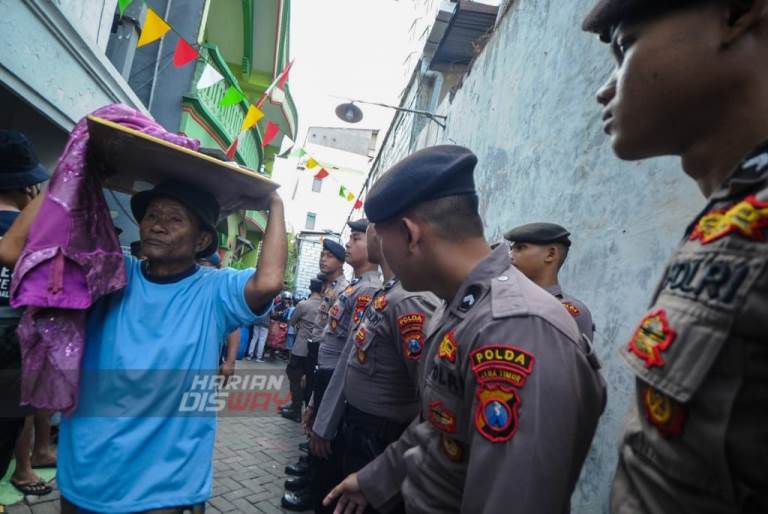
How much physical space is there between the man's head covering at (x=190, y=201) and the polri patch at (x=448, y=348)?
1296 millimetres

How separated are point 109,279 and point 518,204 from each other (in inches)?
143

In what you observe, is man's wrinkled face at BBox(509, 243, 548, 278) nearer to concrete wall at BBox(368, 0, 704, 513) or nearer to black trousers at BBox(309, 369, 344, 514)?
concrete wall at BBox(368, 0, 704, 513)

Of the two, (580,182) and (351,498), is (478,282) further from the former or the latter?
(580,182)

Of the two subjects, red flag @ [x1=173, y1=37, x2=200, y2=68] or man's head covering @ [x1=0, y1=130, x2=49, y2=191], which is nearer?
man's head covering @ [x1=0, y1=130, x2=49, y2=191]

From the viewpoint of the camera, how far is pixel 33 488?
10.1 ft

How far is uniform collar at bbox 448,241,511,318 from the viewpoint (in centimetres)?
131

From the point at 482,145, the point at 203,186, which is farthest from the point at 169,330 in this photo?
the point at 482,145

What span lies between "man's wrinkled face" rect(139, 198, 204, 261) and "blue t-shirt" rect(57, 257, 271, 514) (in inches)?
5.6

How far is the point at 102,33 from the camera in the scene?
4.61 metres

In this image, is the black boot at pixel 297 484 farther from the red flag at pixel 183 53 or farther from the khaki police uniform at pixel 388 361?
the red flag at pixel 183 53

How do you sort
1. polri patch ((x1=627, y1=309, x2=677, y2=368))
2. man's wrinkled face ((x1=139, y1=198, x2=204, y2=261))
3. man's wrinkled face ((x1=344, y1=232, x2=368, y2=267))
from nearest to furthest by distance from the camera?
polri patch ((x1=627, y1=309, x2=677, y2=368)) < man's wrinkled face ((x1=139, y1=198, x2=204, y2=261)) < man's wrinkled face ((x1=344, y1=232, x2=368, y2=267))

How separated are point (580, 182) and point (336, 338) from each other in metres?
2.61

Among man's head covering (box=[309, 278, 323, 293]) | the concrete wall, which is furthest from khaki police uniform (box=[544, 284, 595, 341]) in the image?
man's head covering (box=[309, 278, 323, 293])

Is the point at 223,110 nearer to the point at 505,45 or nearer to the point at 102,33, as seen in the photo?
the point at 102,33
